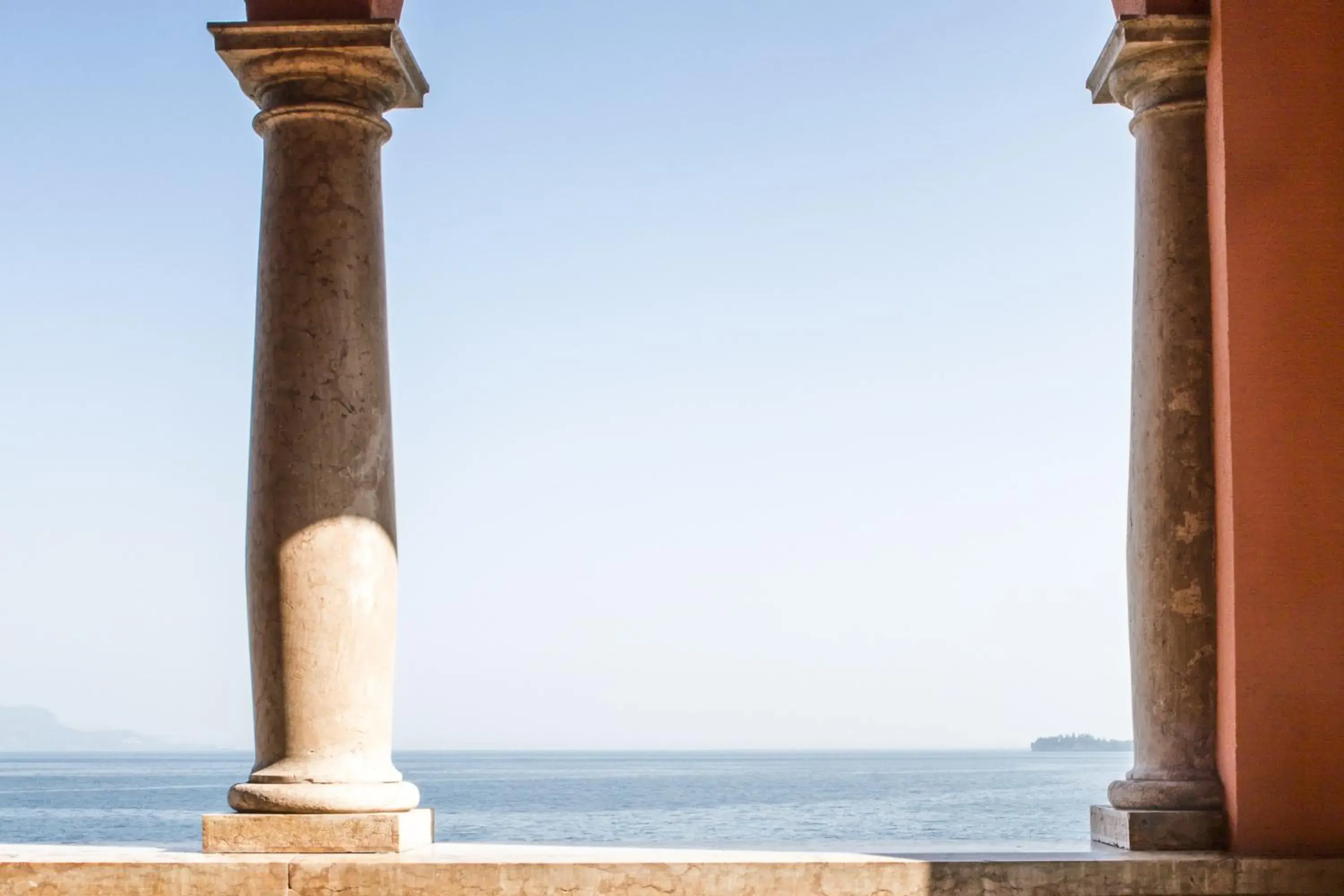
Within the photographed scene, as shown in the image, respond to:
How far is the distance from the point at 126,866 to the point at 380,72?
331 inches

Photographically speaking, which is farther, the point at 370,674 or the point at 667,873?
the point at 370,674

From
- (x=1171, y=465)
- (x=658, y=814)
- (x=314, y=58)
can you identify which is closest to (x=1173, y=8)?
(x=1171, y=465)

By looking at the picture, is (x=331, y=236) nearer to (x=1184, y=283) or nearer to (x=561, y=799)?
(x=1184, y=283)

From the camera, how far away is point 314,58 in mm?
17047

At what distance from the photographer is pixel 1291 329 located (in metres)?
16.4

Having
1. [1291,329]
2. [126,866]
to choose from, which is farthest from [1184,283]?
[126,866]

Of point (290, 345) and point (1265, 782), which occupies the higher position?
point (290, 345)

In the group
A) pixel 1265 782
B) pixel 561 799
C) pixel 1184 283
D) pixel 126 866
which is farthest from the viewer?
pixel 561 799

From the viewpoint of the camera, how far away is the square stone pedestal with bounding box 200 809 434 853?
1549 cm

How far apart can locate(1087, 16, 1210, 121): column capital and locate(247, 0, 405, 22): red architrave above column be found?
795cm

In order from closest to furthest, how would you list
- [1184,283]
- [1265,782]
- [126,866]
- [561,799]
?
[126,866]
[1265,782]
[1184,283]
[561,799]

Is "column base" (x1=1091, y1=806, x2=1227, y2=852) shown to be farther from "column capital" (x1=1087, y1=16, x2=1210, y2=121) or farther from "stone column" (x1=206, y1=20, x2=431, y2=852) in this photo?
"column capital" (x1=1087, y1=16, x2=1210, y2=121)

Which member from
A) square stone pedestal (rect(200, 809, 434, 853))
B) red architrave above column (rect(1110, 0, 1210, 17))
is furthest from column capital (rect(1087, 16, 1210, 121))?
square stone pedestal (rect(200, 809, 434, 853))

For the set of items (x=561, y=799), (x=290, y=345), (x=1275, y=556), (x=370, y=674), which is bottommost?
(x=561, y=799)
